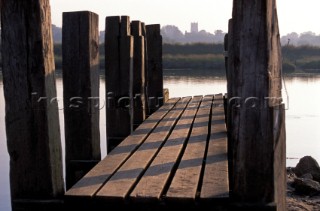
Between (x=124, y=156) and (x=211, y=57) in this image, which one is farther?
(x=211, y=57)

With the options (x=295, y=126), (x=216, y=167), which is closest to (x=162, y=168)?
(x=216, y=167)

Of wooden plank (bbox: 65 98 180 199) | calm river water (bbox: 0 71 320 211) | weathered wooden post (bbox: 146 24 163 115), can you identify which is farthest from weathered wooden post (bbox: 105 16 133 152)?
weathered wooden post (bbox: 146 24 163 115)

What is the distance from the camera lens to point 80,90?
14.0ft

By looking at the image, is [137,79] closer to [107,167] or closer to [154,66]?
[154,66]

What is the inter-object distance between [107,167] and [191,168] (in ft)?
2.20

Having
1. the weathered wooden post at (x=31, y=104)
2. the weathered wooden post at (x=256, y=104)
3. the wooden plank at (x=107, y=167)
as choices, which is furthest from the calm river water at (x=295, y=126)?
the weathered wooden post at (x=31, y=104)

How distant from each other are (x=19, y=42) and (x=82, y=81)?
3.83ft

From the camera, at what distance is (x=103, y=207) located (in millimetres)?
3109

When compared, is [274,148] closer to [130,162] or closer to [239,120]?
[239,120]

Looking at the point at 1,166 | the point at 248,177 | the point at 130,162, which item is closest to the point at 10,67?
the point at 130,162

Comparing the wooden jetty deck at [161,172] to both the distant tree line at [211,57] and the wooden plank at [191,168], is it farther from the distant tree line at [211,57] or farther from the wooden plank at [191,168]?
the distant tree line at [211,57]

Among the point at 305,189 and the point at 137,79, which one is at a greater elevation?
the point at 137,79

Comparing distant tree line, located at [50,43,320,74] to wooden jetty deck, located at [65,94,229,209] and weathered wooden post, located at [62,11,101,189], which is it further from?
weathered wooden post, located at [62,11,101,189]

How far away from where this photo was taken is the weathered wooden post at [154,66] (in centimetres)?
937
